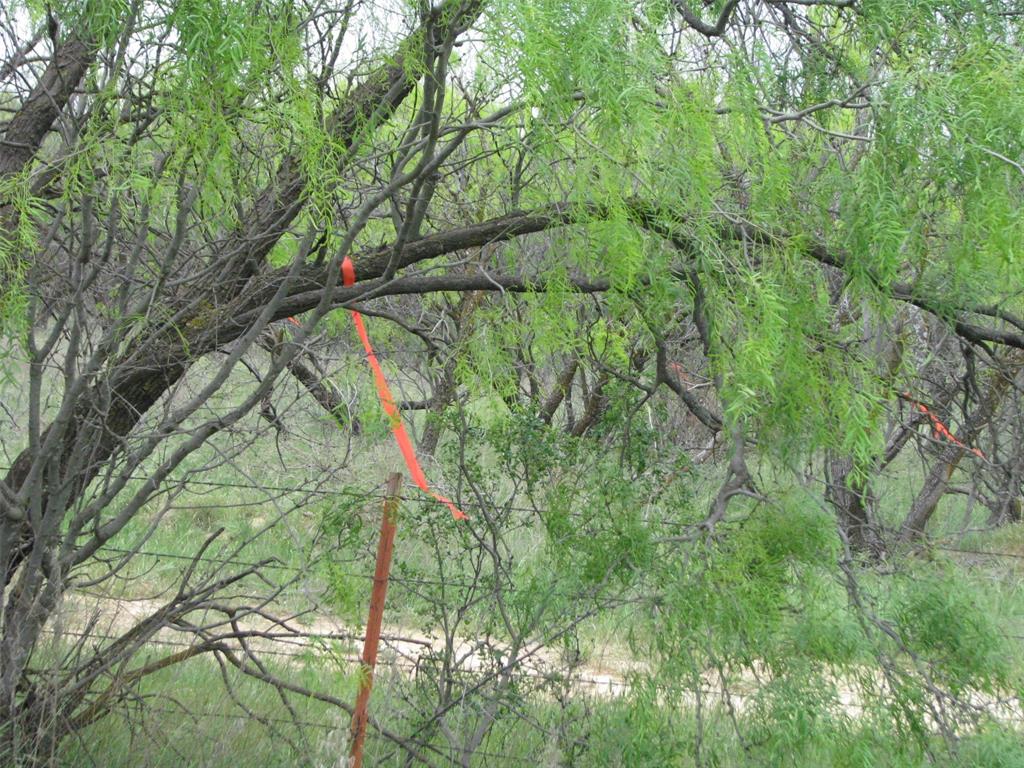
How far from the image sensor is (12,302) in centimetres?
353

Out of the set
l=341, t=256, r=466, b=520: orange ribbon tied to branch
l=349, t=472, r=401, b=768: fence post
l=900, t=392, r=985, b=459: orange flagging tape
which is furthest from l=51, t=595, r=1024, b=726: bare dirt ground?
l=900, t=392, r=985, b=459: orange flagging tape

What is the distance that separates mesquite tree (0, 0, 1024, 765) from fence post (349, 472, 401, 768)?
22.3 inches

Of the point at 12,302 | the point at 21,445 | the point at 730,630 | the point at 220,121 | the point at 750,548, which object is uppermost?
the point at 21,445

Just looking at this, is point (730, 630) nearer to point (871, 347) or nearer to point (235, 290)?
A: point (871, 347)

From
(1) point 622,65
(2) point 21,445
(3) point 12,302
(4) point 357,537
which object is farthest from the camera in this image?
(2) point 21,445

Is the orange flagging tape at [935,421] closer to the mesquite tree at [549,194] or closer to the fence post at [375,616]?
the mesquite tree at [549,194]

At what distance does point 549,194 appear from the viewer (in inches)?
136

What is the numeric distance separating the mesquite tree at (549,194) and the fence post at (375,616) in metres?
0.57

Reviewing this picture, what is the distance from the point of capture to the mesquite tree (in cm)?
296

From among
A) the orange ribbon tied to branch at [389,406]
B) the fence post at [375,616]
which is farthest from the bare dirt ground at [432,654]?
the orange ribbon tied to branch at [389,406]

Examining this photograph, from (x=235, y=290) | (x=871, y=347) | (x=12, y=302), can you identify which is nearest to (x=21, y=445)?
(x=235, y=290)

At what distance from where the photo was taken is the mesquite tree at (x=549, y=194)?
9.71 feet

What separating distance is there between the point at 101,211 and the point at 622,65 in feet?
6.34

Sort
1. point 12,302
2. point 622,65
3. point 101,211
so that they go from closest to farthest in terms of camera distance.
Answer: point 622,65 < point 12,302 < point 101,211
